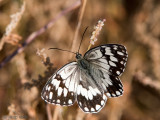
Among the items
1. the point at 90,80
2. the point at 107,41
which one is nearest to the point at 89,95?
the point at 90,80

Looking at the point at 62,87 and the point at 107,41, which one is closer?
the point at 62,87

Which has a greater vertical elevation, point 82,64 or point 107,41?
point 107,41

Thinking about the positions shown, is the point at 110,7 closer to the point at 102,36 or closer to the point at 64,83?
the point at 102,36

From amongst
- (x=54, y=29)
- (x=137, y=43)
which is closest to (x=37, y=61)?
(x=54, y=29)

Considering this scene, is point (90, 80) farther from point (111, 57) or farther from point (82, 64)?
point (111, 57)

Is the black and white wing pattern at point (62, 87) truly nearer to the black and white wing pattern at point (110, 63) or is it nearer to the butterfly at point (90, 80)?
the butterfly at point (90, 80)

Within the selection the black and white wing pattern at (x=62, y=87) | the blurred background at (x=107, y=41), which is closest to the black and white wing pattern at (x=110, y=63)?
the black and white wing pattern at (x=62, y=87)

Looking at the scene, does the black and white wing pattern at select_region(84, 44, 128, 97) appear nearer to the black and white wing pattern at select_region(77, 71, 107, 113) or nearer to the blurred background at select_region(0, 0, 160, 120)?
the black and white wing pattern at select_region(77, 71, 107, 113)

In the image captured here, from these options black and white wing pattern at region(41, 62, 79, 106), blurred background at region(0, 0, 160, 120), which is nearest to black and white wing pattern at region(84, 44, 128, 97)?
black and white wing pattern at region(41, 62, 79, 106)
